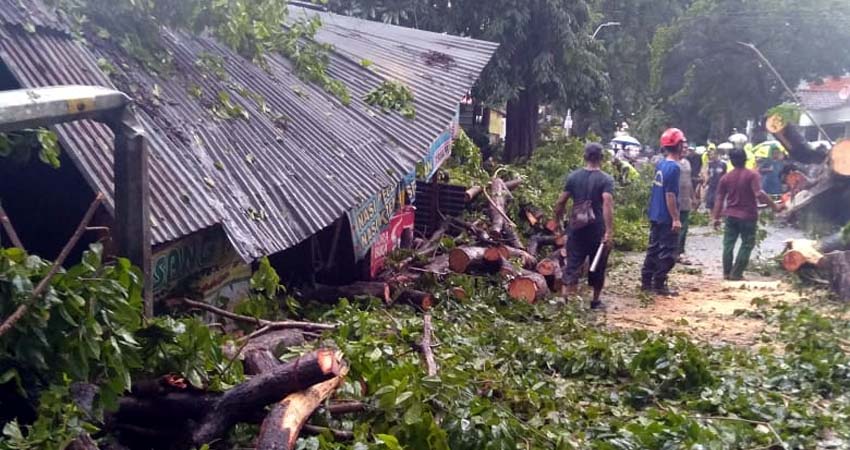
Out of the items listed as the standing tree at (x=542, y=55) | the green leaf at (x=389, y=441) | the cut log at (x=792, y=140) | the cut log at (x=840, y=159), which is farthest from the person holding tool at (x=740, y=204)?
the standing tree at (x=542, y=55)

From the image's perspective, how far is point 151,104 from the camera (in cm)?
535

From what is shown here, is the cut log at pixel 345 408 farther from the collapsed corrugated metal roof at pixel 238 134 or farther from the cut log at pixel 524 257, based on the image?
the cut log at pixel 524 257

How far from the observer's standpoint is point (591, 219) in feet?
28.2

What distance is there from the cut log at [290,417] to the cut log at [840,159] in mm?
11347

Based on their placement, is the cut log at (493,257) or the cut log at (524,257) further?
the cut log at (524,257)

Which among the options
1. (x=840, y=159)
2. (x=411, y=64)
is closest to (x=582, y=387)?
(x=411, y=64)

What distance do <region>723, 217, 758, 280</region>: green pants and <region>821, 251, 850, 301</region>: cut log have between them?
117 cm

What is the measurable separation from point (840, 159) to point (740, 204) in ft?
12.5

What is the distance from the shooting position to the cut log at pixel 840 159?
42.7ft

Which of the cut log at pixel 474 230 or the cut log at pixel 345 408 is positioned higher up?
the cut log at pixel 345 408

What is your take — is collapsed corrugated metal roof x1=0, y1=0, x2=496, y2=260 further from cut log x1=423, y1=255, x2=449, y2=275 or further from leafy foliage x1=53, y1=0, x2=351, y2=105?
cut log x1=423, y1=255, x2=449, y2=275

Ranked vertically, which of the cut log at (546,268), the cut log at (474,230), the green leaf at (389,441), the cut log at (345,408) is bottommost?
the cut log at (546,268)

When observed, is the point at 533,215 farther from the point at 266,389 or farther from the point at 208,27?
the point at 266,389

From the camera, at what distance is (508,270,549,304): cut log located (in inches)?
348
